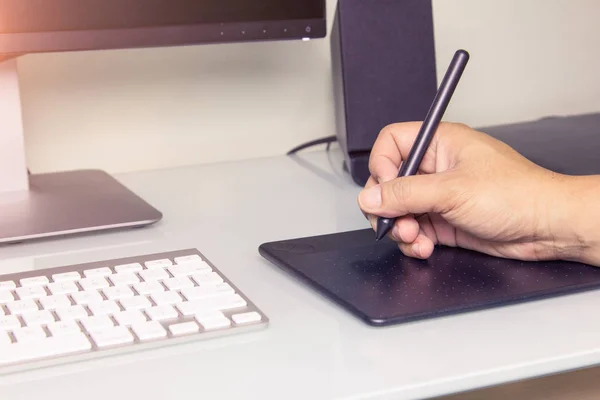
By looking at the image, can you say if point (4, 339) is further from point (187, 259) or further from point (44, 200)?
point (44, 200)

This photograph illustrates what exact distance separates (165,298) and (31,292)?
10 centimetres

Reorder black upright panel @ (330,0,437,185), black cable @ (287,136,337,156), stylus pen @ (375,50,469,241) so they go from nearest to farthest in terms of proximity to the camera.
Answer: stylus pen @ (375,50,469,241) < black upright panel @ (330,0,437,185) < black cable @ (287,136,337,156)

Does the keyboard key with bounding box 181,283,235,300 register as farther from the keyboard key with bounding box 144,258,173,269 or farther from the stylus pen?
the stylus pen

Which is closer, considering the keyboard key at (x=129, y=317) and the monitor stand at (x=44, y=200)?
the keyboard key at (x=129, y=317)

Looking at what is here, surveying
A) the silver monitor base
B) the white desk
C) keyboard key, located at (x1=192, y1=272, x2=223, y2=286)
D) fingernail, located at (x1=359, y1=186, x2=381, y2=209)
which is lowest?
the white desk

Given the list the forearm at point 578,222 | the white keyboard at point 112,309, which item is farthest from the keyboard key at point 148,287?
the forearm at point 578,222

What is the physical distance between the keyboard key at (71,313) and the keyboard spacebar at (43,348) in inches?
1.0

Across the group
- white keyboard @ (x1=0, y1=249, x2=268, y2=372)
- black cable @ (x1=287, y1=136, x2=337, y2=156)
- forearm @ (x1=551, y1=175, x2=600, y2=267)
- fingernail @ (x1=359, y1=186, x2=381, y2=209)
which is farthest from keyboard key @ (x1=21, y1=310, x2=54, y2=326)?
black cable @ (x1=287, y1=136, x2=337, y2=156)

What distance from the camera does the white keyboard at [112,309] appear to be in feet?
1.74

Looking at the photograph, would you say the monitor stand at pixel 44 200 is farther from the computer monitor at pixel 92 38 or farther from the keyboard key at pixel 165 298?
the keyboard key at pixel 165 298

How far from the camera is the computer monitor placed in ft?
2.53

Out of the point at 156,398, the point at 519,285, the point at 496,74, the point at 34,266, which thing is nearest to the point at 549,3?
the point at 496,74

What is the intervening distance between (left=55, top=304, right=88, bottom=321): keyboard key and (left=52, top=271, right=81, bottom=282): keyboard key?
0.06m

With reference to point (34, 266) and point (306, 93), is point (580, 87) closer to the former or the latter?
point (306, 93)
